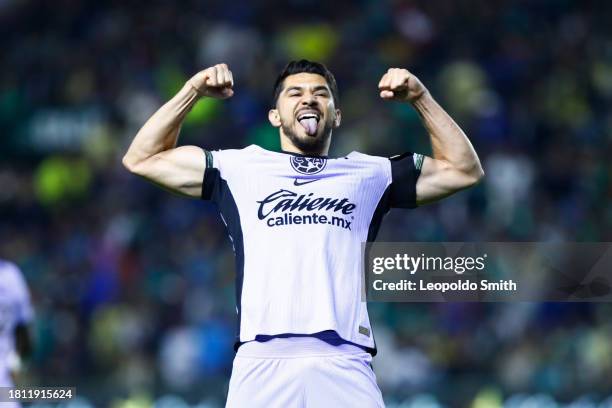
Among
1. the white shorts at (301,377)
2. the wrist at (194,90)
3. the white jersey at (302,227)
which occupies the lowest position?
the white shorts at (301,377)

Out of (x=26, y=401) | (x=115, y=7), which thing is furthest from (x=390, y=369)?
(x=115, y=7)

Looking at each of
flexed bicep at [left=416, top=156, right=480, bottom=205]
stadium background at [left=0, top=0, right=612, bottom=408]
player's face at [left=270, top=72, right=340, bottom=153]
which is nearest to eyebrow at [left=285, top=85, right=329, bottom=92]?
player's face at [left=270, top=72, right=340, bottom=153]

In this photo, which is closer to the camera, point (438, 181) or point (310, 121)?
point (310, 121)

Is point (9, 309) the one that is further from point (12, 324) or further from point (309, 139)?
point (309, 139)

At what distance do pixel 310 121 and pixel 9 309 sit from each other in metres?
3.01

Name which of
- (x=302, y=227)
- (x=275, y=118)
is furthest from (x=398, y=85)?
(x=302, y=227)

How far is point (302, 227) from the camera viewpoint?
191 inches

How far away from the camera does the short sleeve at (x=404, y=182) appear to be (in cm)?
516

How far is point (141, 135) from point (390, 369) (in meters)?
5.13

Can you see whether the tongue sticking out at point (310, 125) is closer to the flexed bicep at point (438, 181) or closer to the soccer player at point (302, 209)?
the soccer player at point (302, 209)

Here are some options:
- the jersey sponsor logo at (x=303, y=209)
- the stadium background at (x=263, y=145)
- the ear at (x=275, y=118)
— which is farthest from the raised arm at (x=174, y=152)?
the stadium background at (x=263, y=145)

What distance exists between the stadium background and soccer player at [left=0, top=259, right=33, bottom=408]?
159 cm

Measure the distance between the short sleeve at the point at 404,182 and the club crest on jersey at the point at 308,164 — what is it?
1.08 ft

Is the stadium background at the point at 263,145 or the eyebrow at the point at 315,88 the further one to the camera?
the stadium background at the point at 263,145
